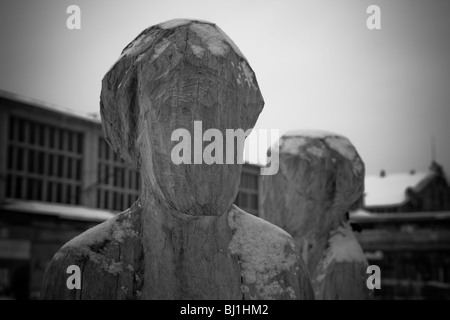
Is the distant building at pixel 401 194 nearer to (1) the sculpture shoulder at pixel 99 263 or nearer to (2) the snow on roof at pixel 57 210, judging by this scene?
(2) the snow on roof at pixel 57 210

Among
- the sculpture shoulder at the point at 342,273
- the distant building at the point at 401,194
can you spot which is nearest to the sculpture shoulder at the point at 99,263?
the sculpture shoulder at the point at 342,273

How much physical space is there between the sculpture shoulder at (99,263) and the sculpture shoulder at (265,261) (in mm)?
492

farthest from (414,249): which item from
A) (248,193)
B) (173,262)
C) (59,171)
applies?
(173,262)

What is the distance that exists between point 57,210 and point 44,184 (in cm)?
104

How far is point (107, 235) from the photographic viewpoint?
122 inches

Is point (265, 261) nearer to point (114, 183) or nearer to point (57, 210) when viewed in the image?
point (57, 210)

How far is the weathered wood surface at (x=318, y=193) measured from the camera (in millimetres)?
6141

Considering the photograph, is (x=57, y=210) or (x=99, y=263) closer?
(x=99, y=263)

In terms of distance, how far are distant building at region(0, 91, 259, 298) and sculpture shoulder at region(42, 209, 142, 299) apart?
11257mm

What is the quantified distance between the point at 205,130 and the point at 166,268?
2.26 feet

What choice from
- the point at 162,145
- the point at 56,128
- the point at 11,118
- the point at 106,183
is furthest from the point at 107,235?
the point at 106,183

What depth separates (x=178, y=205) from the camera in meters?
2.85

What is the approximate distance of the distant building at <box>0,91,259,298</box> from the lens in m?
16.6

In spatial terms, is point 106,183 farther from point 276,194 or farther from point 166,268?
point 166,268
